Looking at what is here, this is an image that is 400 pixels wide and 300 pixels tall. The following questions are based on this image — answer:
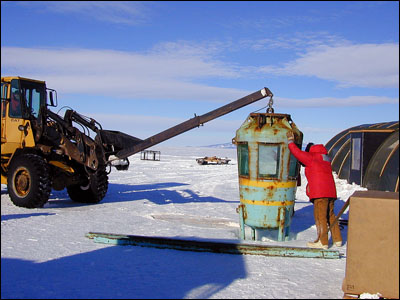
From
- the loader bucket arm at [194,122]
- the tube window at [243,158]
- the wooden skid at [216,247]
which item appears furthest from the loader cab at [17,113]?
the tube window at [243,158]

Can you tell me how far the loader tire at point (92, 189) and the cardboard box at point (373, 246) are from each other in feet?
26.8

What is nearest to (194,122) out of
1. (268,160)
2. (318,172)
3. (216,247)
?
(268,160)

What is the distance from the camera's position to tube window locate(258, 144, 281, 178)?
7.83 metres

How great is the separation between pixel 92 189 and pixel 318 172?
6.62 metres

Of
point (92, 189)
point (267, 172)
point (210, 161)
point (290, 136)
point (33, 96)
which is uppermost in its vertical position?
point (33, 96)

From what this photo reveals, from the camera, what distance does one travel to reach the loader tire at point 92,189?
12.0 m

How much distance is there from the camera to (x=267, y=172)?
7.89m

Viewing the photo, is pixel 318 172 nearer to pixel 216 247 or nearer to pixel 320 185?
pixel 320 185

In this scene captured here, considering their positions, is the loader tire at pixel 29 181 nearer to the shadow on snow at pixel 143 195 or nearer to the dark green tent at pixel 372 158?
the shadow on snow at pixel 143 195

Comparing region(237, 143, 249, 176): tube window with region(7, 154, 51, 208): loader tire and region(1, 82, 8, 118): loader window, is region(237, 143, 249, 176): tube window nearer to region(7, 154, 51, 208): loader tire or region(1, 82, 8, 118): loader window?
region(7, 154, 51, 208): loader tire

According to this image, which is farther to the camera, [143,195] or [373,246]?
[143,195]

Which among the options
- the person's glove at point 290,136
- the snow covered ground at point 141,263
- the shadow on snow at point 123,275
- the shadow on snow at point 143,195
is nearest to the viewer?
the shadow on snow at point 123,275

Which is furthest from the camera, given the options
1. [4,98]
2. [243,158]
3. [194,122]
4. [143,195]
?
[143,195]

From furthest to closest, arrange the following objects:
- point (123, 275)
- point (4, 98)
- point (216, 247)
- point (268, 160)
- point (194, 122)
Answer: point (4, 98) < point (194, 122) < point (268, 160) < point (216, 247) < point (123, 275)
